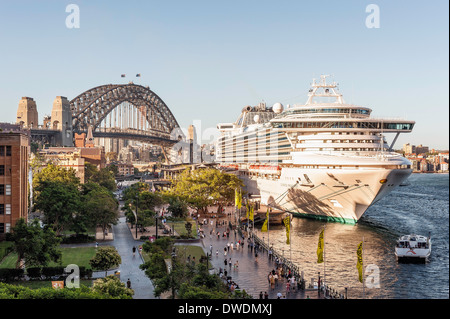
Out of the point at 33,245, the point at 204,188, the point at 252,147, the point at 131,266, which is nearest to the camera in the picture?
the point at 33,245

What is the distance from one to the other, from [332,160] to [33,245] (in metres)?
37.9

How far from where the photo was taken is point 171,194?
2830 inches

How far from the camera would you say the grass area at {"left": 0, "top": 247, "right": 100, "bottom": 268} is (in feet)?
125

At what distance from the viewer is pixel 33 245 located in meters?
32.1

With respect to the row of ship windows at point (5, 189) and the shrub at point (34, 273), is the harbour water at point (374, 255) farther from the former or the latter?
the row of ship windows at point (5, 189)

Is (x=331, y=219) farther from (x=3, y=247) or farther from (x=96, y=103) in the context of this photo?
(x=96, y=103)

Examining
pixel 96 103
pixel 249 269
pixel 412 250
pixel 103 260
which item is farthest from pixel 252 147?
pixel 96 103

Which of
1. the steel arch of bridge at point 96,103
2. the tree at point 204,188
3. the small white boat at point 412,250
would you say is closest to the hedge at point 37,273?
the small white boat at point 412,250

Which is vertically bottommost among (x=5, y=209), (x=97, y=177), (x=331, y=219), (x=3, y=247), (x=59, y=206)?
(x=331, y=219)

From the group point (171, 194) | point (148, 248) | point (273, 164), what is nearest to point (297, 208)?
point (273, 164)

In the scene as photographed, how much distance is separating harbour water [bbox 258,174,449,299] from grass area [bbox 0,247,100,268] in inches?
743

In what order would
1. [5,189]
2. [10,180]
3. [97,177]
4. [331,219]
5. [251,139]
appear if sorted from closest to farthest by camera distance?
[5,189]
[10,180]
[331,219]
[251,139]
[97,177]
